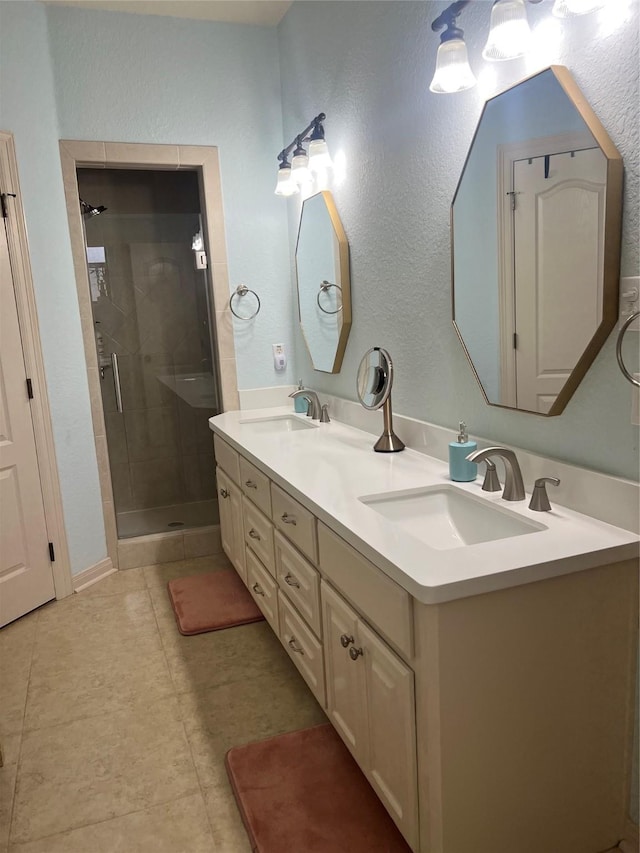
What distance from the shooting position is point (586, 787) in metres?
1.42

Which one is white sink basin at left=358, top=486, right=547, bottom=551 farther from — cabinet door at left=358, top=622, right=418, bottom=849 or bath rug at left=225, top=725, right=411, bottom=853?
bath rug at left=225, top=725, right=411, bottom=853

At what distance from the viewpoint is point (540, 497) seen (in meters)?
1.52

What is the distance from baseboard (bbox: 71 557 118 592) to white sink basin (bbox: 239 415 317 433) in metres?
1.05

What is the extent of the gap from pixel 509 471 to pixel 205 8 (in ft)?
8.66

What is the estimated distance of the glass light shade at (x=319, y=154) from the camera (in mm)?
2672

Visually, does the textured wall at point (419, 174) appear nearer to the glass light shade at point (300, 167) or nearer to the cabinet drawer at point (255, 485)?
the glass light shade at point (300, 167)

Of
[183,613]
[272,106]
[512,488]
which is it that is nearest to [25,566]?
[183,613]

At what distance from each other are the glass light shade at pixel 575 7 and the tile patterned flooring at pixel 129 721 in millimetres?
1982

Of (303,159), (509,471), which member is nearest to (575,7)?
(509,471)

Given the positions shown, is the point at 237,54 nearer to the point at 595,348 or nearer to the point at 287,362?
the point at 287,362

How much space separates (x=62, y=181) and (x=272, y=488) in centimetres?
186

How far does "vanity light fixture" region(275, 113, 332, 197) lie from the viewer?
8.79 feet

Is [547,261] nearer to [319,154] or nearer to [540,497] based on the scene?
[540,497]

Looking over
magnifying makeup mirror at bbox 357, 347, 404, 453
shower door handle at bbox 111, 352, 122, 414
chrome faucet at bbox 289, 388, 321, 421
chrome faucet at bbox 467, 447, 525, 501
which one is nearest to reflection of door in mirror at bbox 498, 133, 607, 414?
chrome faucet at bbox 467, 447, 525, 501
